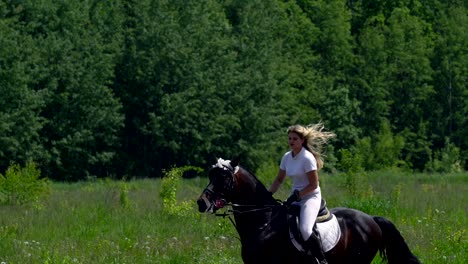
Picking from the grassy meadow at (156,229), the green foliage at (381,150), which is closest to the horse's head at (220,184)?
the grassy meadow at (156,229)

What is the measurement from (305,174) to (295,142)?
1.26 feet

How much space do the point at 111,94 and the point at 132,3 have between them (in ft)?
20.7

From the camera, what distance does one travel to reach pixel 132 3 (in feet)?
183

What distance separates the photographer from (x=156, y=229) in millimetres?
19766

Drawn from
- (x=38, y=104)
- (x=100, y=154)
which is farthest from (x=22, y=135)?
(x=100, y=154)

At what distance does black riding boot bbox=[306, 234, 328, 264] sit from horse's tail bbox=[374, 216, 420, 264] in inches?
58.8

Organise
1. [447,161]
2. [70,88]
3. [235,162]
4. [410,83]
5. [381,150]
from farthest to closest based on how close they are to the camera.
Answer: [410,83]
[381,150]
[447,161]
[70,88]
[235,162]

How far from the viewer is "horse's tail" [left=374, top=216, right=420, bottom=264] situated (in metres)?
13.3

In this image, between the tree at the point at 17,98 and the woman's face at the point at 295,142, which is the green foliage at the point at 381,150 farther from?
the woman's face at the point at 295,142

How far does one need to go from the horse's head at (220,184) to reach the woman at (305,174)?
66cm

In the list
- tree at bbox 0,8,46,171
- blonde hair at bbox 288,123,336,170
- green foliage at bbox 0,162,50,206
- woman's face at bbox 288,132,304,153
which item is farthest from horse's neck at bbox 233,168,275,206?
tree at bbox 0,8,46,171

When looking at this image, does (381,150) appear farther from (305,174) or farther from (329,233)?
(305,174)

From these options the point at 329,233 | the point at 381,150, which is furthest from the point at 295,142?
the point at 381,150

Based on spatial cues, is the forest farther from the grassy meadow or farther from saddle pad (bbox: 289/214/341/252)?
saddle pad (bbox: 289/214/341/252)
